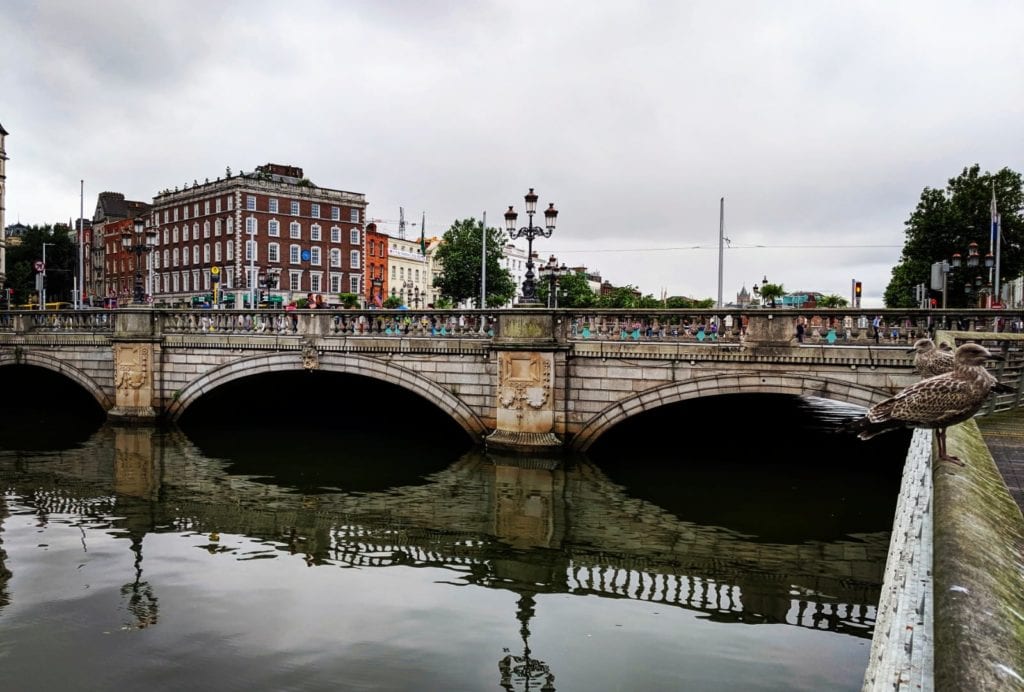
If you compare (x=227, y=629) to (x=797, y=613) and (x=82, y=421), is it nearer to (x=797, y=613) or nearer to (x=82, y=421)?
(x=797, y=613)

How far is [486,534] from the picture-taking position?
1420 centimetres

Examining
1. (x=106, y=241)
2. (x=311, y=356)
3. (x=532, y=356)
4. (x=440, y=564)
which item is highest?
(x=106, y=241)

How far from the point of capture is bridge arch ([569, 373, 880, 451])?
1639cm

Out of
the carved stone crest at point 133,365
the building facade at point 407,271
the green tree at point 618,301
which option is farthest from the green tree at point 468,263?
the carved stone crest at point 133,365

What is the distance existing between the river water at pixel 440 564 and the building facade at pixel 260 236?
53.3m

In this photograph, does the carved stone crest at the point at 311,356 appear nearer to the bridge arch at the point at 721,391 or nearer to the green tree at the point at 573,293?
the bridge arch at the point at 721,391

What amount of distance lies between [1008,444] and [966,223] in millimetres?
40194

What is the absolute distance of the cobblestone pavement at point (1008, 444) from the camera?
663 cm

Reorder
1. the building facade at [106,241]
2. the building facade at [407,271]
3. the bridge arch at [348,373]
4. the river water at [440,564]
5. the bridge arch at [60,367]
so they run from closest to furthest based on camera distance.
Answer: the river water at [440,564] → the bridge arch at [348,373] → the bridge arch at [60,367] → the building facade at [106,241] → the building facade at [407,271]

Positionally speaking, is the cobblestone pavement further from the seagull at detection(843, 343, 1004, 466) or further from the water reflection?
the water reflection

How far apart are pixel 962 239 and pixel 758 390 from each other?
111 feet

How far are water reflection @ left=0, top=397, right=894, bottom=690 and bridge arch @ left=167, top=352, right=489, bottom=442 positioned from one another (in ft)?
3.69

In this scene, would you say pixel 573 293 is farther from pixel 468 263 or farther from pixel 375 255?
pixel 468 263

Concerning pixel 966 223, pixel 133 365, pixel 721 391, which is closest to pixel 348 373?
pixel 133 365
